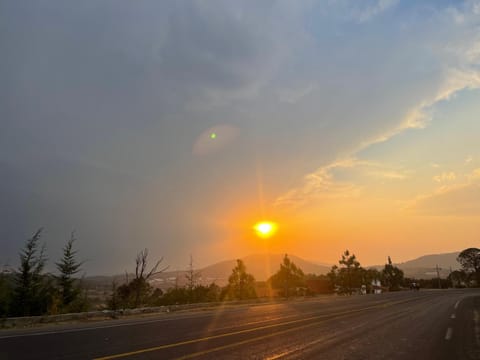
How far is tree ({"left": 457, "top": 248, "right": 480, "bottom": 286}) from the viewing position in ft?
409

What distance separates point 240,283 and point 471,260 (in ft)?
366

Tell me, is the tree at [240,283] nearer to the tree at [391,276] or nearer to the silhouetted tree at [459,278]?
the tree at [391,276]

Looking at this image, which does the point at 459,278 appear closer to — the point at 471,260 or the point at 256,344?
the point at 471,260

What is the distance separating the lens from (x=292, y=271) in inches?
2557

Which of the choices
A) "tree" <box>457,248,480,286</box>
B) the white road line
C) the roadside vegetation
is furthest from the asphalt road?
"tree" <box>457,248,480,286</box>

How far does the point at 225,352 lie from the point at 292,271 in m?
58.2

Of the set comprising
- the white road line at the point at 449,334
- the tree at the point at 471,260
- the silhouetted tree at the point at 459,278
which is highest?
the tree at the point at 471,260

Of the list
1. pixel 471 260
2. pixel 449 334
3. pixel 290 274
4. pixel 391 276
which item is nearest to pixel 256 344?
pixel 449 334

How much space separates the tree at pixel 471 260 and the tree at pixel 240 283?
10316 centimetres

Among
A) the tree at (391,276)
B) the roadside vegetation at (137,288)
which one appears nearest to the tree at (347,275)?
the roadside vegetation at (137,288)

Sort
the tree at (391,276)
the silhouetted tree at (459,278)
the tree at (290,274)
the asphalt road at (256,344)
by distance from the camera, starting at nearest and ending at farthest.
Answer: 1. the asphalt road at (256,344)
2. the tree at (290,274)
3. the tree at (391,276)
4. the silhouetted tree at (459,278)

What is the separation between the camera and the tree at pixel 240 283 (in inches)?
2057

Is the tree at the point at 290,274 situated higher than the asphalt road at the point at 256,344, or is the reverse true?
the tree at the point at 290,274

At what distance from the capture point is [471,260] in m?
128
